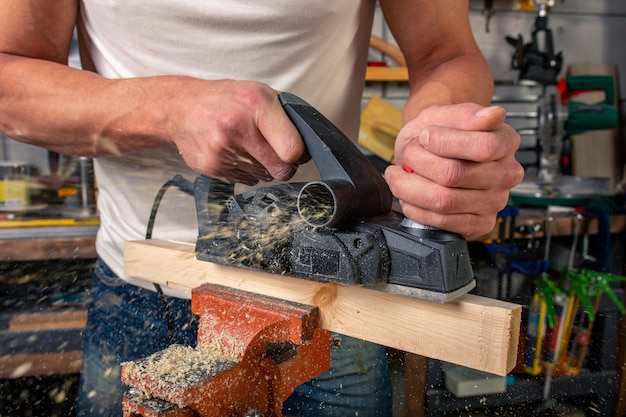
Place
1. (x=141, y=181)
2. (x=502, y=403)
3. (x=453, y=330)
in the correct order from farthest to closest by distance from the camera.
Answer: (x=502, y=403) < (x=141, y=181) < (x=453, y=330)

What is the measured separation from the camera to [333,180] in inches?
33.2

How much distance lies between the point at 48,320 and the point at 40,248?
448mm

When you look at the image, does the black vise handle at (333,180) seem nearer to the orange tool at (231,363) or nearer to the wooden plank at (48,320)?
the orange tool at (231,363)

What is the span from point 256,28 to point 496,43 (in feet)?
10.8

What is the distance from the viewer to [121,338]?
1343mm

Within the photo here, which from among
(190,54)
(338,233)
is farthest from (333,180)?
(190,54)

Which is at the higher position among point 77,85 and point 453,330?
point 77,85

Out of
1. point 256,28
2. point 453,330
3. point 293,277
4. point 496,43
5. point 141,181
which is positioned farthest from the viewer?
point 496,43

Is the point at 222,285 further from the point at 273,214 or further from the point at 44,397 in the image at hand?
the point at 44,397

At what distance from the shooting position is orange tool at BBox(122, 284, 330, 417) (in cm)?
80

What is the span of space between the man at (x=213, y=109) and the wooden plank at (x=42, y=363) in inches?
49.3

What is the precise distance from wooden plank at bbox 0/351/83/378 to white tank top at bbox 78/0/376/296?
4.25ft

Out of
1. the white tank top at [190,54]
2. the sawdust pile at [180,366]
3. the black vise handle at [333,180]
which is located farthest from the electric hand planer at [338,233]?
the white tank top at [190,54]

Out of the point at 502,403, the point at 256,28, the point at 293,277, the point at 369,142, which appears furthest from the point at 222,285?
the point at 369,142
